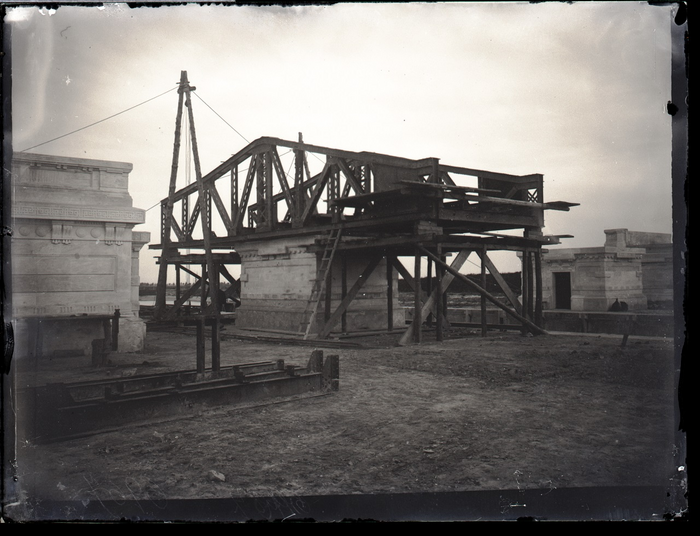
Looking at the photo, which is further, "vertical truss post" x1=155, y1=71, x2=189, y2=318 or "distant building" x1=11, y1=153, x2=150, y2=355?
"vertical truss post" x1=155, y1=71, x2=189, y2=318

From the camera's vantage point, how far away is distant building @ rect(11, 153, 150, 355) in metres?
9.99

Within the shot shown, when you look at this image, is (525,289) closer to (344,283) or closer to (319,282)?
(344,283)

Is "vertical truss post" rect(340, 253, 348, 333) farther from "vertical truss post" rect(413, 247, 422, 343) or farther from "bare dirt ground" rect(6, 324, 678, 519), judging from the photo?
"bare dirt ground" rect(6, 324, 678, 519)

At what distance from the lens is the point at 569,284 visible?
26.1 meters

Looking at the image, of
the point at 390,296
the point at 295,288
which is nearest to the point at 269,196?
the point at 295,288

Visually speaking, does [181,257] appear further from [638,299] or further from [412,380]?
[638,299]

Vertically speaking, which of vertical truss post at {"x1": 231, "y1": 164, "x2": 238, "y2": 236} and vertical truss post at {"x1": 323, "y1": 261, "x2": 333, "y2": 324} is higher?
vertical truss post at {"x1": 231, "y1": 164, "x2": 238, "y2": 236}

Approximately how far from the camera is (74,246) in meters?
10.5

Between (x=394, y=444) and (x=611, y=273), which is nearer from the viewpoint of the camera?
(x=394, y=444)

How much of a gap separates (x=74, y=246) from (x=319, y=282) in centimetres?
697

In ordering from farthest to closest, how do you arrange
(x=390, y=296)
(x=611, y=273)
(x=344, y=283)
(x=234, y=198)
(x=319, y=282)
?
(x=611, y=273)
(x=234, y=198)
(x=390, y=296)
(x=344, y=283)
(x=319, y=282)

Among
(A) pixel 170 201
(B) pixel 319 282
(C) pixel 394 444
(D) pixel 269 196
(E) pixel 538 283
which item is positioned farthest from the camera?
(D) pixel 269 196

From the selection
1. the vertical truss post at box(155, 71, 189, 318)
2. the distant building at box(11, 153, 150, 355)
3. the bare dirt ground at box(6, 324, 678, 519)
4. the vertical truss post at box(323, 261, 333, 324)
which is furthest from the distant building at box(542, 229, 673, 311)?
the distant building at box(11, 153, 150, 355)

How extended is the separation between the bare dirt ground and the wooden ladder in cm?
650
